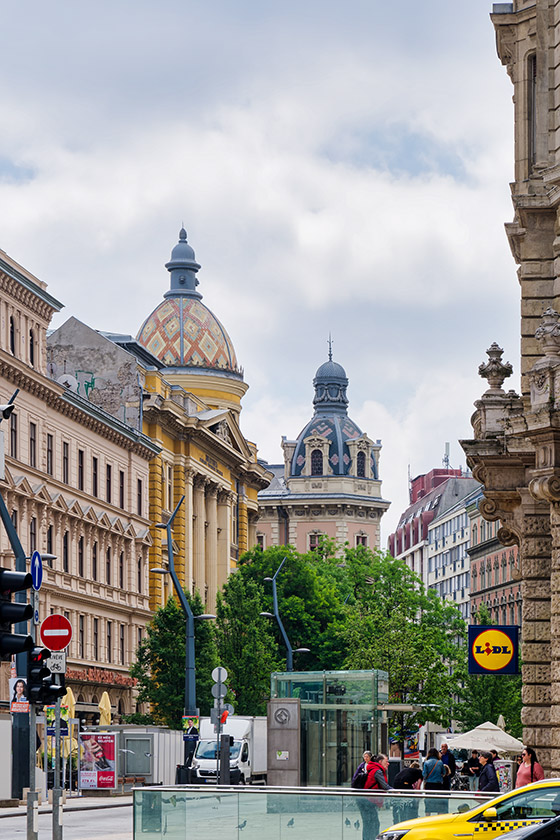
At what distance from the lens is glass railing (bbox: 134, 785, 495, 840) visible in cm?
1969

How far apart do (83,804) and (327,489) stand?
129m

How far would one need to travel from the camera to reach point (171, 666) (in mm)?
66312

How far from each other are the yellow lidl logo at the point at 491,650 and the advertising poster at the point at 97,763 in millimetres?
25733

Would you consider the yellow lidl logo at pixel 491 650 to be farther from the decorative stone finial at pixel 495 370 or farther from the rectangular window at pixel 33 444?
the rectangular window at pixel 33 444

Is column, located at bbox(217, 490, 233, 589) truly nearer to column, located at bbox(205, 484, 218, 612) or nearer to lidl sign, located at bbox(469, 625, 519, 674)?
column, located at bbox(205, 484, 218, 612)

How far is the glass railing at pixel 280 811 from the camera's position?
19688mm

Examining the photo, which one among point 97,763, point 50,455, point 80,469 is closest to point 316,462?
point 80,469

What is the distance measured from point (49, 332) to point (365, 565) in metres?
31.8

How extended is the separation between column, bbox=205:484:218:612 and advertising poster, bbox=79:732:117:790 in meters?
46.1

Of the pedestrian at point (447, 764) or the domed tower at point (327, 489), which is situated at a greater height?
the domed tower at point (327, 489)

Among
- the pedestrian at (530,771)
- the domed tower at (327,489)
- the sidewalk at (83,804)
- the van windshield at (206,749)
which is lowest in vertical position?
the sidewalk at (83,804)

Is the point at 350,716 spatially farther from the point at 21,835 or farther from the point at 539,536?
the point at 539,536

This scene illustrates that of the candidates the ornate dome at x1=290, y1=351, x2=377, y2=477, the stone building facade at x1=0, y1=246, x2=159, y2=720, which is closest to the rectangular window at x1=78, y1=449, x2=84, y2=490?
the stone building facade at x1=0, y1=246, x2=159, y2=720

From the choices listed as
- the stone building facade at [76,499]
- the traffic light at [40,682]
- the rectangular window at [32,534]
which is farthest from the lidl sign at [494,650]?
the rectangular window at [32,534]
